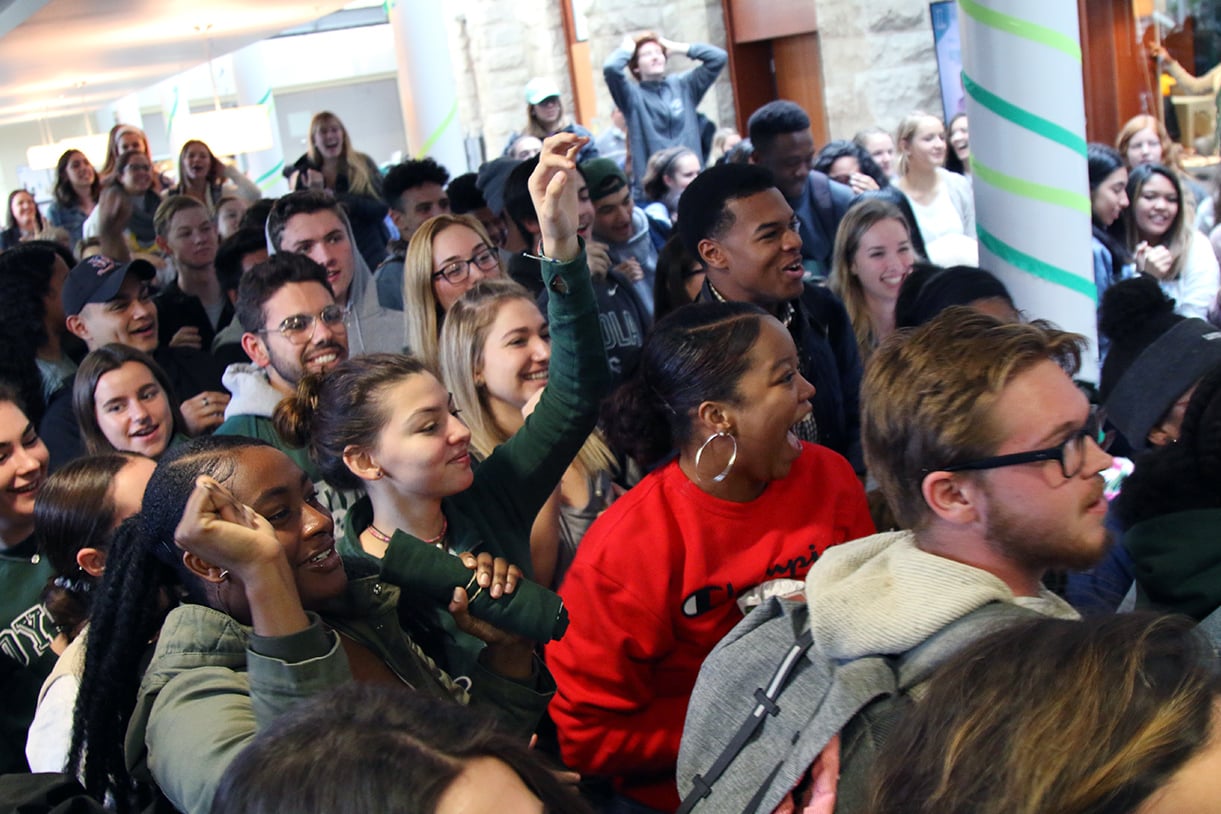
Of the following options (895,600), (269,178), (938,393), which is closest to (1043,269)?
(938,393)

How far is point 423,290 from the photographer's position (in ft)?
13.1

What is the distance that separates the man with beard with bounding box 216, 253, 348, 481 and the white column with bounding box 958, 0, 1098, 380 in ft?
7.29

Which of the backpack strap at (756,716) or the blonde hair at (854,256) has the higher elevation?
the blonde hair at (854,256)

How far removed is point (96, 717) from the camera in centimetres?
196

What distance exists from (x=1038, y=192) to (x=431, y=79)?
840 centimetres

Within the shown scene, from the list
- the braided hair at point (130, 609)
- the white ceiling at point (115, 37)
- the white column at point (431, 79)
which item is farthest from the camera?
the white column at point (431, 79)

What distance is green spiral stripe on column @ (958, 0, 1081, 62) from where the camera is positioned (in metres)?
4.01

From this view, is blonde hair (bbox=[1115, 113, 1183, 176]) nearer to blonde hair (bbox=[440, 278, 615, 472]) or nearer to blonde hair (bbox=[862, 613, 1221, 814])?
blonde hair (bbox=[440, 278, 615, 472])

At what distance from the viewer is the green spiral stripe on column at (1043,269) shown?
416cm

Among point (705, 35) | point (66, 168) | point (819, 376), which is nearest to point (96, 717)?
point (819, 376)

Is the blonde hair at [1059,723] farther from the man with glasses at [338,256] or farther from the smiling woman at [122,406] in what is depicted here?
the man with glasses at [338,256]

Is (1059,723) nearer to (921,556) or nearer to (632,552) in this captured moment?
(921,556)

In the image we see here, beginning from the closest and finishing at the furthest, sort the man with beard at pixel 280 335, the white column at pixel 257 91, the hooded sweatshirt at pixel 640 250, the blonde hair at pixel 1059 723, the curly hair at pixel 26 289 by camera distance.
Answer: the blonde hair at pixel 1059 723, the man with beard at pixel 280 335, the curly hair at pixel 26 289, the hooded sweatshirt at pixel 640 250, the white column at pixel 257 91

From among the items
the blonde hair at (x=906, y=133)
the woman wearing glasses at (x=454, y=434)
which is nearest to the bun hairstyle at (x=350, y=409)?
the woman wearing glasses at (x=454, y=434)
